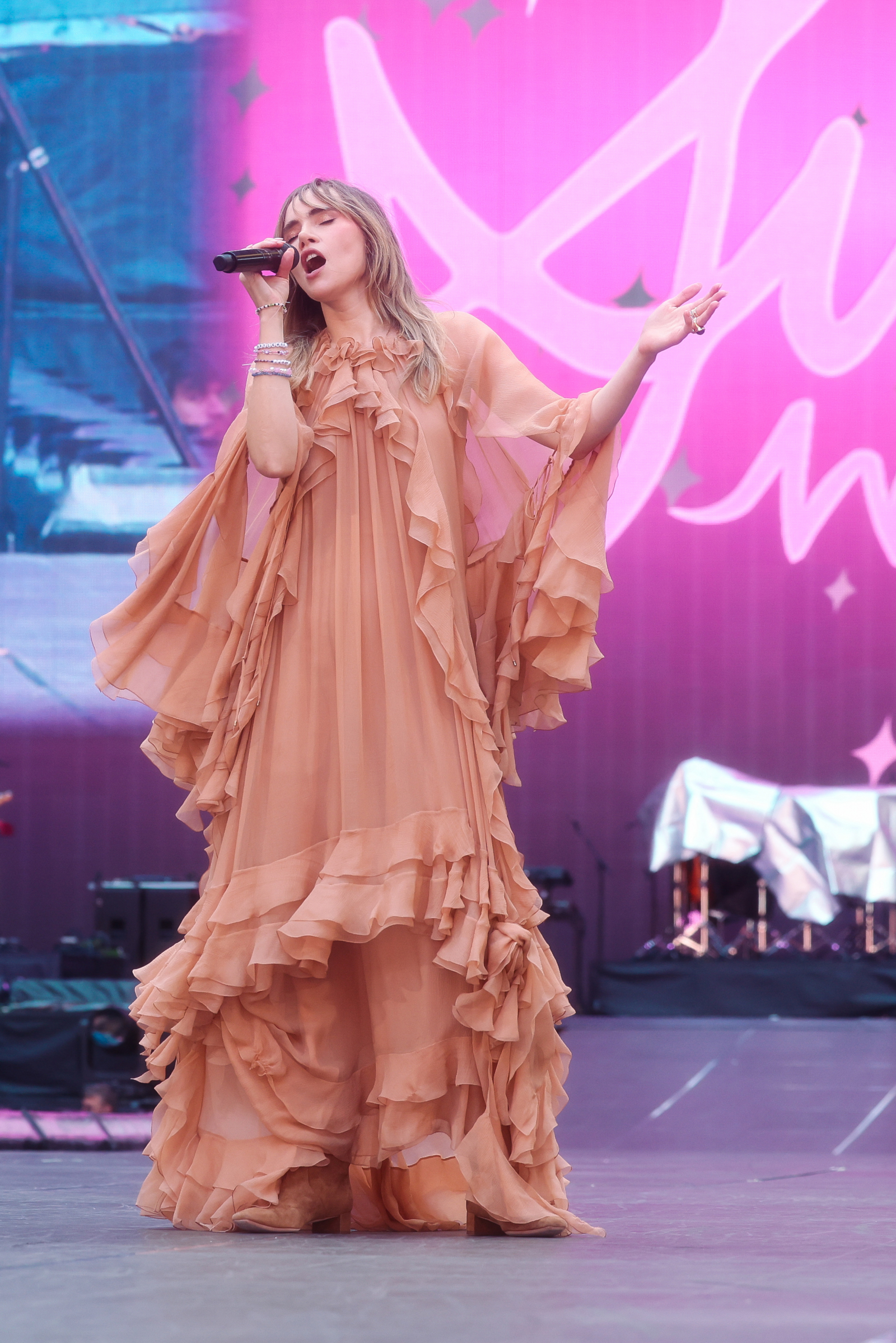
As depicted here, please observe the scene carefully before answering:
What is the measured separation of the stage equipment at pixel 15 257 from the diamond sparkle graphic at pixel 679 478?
7.02 ft

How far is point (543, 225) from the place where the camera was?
21.3 ft

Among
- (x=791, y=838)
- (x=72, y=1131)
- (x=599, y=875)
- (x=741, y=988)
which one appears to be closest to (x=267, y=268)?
(x=72, y=1131)

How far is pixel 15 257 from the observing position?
6973mm

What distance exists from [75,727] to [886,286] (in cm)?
391

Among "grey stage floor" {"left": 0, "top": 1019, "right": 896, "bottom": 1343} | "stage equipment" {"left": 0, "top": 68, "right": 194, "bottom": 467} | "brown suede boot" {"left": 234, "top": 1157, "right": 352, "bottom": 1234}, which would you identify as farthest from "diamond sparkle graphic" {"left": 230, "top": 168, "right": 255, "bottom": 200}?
"brown suede boot" {"left": 234, "top": 1157, "right": 352, "bottom": 1234}

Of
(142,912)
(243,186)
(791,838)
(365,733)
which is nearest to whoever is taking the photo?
(365,733)

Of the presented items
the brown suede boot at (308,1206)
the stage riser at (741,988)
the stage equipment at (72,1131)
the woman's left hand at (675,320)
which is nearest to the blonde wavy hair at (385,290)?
the woman's left hand at (675,320)

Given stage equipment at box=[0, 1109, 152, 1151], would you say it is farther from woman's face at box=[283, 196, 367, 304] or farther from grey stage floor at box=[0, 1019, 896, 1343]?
woman's face at box=[283, 196, 367, 304]

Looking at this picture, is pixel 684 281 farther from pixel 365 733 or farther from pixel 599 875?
pixel 365 733

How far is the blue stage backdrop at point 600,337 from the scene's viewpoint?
21.1 feet

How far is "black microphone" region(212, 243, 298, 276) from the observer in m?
1.79

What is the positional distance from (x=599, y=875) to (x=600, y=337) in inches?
89.8

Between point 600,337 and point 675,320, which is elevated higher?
point 600,337

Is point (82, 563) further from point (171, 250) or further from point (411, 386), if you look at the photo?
point (411, 386)
